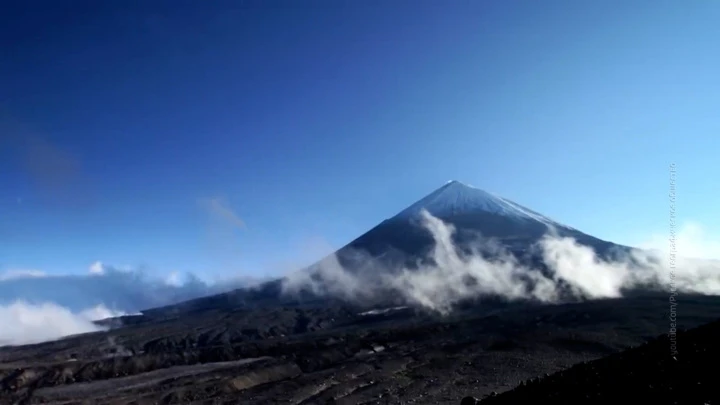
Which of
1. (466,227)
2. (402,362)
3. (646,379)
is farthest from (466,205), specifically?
(646,379)

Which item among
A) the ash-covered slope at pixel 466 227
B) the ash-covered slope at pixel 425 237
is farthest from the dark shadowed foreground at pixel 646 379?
the ash-covered slope at pixel 466 227

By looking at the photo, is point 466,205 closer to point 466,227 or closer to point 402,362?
point 466,227

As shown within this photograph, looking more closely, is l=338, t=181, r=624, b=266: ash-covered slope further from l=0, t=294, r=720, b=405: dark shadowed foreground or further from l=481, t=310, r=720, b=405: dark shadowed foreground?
l=481, t=310, r=720, b=405: dark shadowed foreground

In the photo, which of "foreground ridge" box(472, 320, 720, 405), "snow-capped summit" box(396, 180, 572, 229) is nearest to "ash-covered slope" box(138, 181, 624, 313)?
"snow-capped summit" box(396, 180, 572, 229)

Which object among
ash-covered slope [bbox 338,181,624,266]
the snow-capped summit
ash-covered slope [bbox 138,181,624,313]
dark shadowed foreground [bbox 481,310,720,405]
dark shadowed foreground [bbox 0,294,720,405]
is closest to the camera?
dark shadowed foreground [bbox 481,310,720,405]

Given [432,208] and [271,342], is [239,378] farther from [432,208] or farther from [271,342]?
[432,208]

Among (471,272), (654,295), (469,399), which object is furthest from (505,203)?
(469,399)

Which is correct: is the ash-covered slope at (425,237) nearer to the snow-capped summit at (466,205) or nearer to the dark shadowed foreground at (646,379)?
the snow-capped summit at (466,205)
